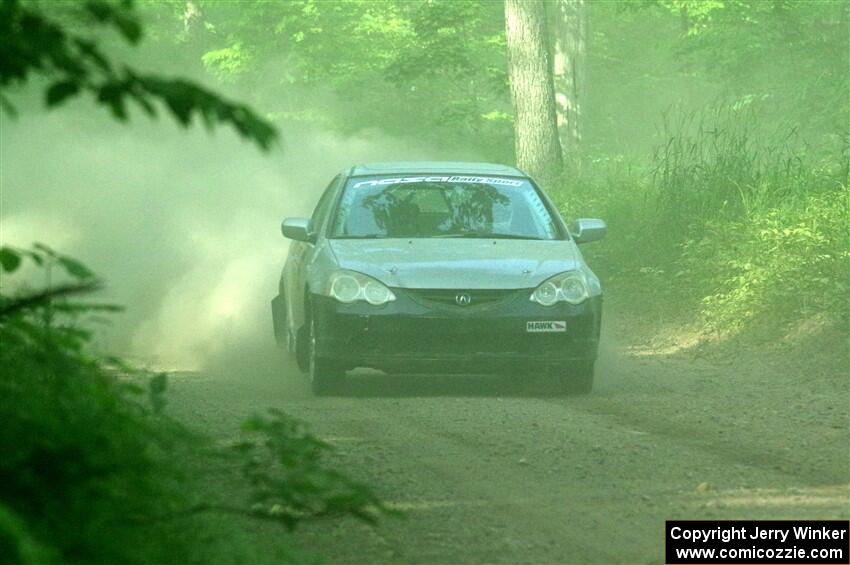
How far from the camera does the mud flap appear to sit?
14094 millimetres

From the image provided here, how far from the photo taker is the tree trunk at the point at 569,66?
27.5m

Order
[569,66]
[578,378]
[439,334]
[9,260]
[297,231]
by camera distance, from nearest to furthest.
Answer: [9,260] → [439,334] → [578,378] → [297,231] → [569,66]

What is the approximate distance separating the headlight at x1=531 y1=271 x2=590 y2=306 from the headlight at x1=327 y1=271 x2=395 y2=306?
40.5 inches

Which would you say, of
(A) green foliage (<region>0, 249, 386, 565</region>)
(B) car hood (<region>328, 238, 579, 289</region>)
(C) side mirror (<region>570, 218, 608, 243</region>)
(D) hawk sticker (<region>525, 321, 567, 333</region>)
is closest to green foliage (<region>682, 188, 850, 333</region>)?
(C) side mirror (<region>570, 218, 608, 243</region>)

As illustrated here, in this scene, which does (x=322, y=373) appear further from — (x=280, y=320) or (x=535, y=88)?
(x=535, y=88)

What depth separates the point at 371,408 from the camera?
414 inches

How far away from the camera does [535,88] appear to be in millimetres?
23312

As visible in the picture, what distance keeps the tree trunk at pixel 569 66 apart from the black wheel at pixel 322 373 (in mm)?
15799

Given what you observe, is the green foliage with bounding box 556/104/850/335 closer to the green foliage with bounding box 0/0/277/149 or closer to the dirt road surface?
the dirt road surface

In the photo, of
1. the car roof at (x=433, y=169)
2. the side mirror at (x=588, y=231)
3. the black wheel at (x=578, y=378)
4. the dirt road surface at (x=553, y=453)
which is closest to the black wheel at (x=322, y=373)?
the dirt road surface at (x=553, y=453)

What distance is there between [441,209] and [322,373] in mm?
1796

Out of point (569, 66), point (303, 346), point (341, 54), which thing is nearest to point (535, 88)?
point (569, 66)

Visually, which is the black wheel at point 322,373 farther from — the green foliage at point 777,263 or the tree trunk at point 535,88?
the tree trunk at point 535,88

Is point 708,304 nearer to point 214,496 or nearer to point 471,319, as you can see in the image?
point 471,319
